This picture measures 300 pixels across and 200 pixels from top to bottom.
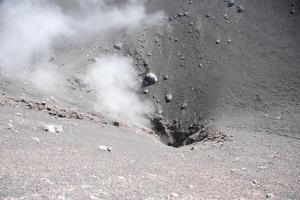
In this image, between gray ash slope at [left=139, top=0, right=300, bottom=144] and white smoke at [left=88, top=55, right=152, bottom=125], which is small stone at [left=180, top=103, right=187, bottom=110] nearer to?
gray ash slope at [left=139, top=0, right=300, bottom=144]

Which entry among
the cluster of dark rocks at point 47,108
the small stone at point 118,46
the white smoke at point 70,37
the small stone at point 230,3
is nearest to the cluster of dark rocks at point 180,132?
the white smoke at point 70,37

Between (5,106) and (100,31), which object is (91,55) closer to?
(100,31)

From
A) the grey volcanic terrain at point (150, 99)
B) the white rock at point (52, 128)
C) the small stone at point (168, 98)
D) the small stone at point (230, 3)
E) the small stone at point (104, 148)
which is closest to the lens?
the grey volcanic terrain at point (150, 99)

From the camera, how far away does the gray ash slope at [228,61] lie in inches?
976

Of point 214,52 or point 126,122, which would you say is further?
point 214,52

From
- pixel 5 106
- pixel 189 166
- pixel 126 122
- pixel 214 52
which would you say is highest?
pixel 214 52

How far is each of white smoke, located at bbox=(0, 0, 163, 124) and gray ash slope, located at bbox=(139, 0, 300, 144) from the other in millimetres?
1712

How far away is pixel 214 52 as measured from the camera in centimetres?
2831

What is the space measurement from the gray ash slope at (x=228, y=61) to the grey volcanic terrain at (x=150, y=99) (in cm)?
8

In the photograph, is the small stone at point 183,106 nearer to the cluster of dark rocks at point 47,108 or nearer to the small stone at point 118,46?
the small stone at point 118,46

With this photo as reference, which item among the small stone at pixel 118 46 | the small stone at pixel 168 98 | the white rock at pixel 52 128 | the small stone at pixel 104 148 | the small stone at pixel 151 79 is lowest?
the small stone at pixel 104 148

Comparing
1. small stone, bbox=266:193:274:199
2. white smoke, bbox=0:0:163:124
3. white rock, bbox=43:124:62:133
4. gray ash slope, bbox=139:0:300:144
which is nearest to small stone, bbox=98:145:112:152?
white rock, bbox=43:124:62:133

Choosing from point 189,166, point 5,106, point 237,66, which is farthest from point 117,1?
point 189,166

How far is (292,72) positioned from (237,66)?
3448 millimetres
